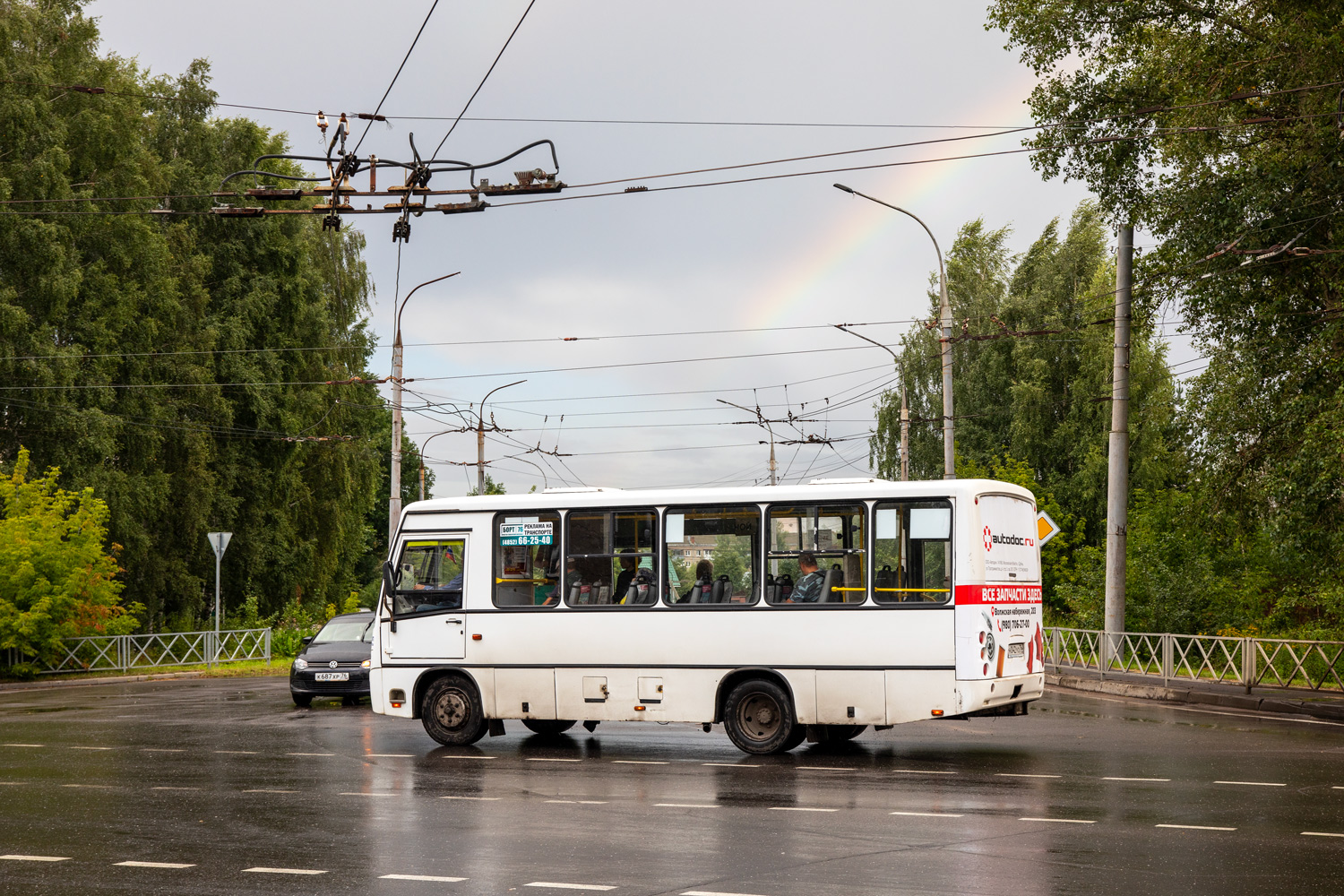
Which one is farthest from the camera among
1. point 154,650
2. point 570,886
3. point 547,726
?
point 154,650

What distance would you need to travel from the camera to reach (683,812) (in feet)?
34.6

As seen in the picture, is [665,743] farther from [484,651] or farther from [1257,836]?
[1257,836]

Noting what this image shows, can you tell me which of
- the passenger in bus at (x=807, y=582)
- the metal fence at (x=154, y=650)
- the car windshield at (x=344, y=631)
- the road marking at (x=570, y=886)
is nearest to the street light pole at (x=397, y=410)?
the metal fence at (x=154, y=650)

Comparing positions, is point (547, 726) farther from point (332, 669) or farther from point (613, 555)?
point (332, 669)

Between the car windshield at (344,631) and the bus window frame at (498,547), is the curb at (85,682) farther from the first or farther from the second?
the bus window frame at (498,547)

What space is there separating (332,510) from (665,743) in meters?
35.4

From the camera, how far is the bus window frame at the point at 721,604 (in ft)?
47.1

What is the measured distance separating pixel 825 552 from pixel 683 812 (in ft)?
14.0

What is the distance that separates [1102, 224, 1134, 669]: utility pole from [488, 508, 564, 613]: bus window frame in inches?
531

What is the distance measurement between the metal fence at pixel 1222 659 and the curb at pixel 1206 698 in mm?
606

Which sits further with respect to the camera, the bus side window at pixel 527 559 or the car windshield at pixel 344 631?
the car windshield at pixel 344 631

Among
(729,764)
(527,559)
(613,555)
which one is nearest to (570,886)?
(729,764)

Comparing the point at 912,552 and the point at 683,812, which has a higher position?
the point at 912,552

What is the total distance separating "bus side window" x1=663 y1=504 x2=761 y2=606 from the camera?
14.5 metres
